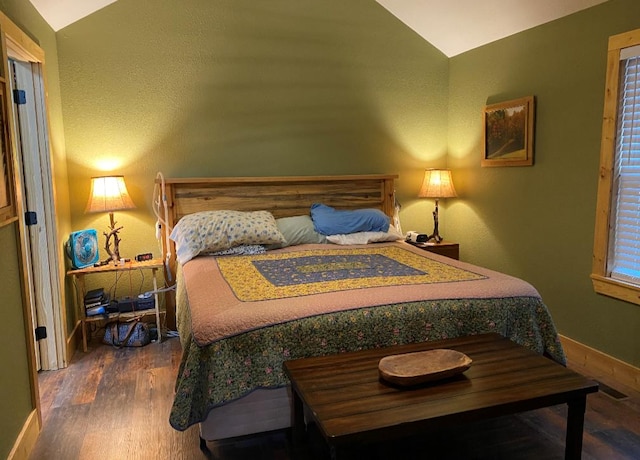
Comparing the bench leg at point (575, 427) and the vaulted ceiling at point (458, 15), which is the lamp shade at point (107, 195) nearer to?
the vaulted ceiling at point (458, 15)

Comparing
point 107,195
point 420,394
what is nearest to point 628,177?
point 420,394

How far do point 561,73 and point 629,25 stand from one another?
531 millimetres

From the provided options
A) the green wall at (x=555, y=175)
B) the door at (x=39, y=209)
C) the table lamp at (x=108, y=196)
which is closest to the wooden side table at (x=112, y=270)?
the table lamp at (x=108, y=196)

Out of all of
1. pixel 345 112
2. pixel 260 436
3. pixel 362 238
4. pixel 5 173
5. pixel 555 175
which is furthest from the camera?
pixel 345 112

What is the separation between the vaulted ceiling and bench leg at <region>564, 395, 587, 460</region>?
2412 mm

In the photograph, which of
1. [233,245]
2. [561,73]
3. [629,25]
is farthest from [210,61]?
[629,25]

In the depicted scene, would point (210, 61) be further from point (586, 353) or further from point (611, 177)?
point (586, 353)

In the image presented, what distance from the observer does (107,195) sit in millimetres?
3553

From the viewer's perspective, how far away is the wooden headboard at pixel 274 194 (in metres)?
3.91

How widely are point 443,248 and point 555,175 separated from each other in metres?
1.13

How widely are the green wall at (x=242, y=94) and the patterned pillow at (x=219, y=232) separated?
543 mm

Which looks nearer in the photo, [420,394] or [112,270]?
[420,394]

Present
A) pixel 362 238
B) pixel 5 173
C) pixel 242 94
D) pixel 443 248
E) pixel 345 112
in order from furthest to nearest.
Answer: pixel 345 112 → pixel 443 248 → pixel 242 94 → pixel 362 238 → pixel 5 173

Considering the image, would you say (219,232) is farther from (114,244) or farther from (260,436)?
(260,436)
